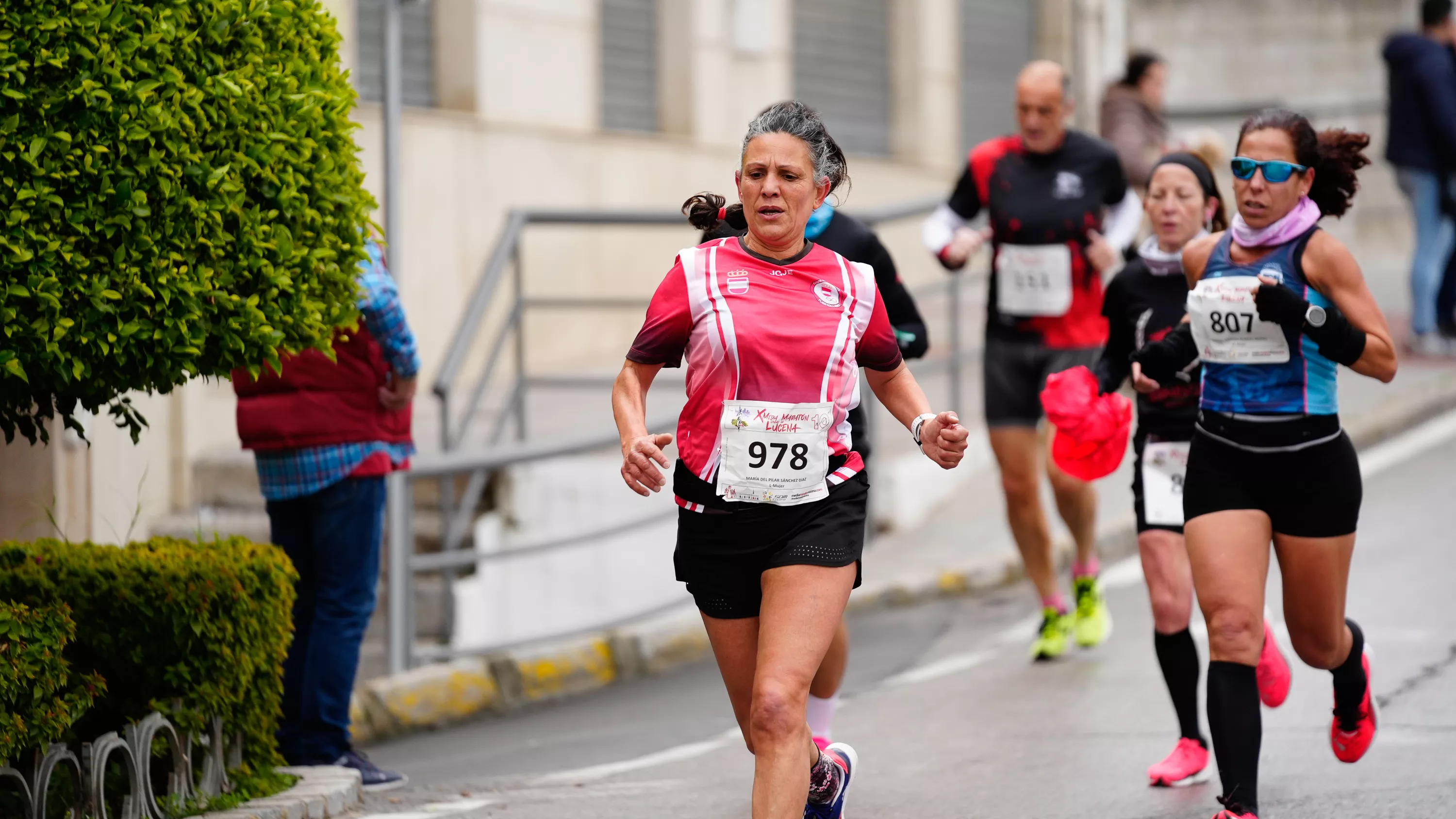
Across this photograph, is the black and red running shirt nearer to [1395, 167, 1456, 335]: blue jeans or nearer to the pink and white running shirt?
the pink and white running shirt

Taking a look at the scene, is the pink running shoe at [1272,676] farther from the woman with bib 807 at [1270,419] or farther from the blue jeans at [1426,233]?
the blue jeans at [1426,233]

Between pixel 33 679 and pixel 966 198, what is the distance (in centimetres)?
453

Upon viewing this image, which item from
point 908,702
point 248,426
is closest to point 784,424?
point 248,426

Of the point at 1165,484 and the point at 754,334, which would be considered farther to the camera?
the point at 1165,484

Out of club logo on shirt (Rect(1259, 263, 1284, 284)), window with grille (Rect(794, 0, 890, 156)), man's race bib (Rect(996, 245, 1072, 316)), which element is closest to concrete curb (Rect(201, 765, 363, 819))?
club logo on shirt (Rect(1259, 263, 1284, 284))

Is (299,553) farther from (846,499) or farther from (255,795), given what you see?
(846,499)

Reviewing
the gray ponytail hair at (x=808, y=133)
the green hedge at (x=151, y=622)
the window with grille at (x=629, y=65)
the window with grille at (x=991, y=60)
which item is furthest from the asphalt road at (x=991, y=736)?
the window with grille at (x=991, y=60)

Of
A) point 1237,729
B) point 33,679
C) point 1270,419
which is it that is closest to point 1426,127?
point 1270,419

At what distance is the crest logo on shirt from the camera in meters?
4.67

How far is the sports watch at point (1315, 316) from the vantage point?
16.6 feet

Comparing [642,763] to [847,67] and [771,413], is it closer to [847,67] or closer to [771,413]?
[771,413]

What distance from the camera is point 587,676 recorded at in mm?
8227

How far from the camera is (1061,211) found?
25.7 feet

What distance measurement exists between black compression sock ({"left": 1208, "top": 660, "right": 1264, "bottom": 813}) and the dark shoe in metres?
2.56
